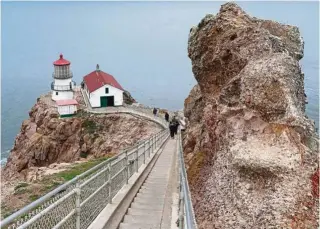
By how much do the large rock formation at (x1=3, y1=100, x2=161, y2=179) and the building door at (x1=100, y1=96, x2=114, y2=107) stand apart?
342 centimetres

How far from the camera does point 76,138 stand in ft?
159

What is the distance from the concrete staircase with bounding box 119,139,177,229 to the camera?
10.5m

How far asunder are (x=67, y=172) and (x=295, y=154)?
15.4 meters

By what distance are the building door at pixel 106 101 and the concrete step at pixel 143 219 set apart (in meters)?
43.8

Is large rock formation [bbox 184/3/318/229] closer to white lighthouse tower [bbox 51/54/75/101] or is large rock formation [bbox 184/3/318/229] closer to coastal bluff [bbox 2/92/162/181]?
coastal bluff [bbox 2/92/162/181]

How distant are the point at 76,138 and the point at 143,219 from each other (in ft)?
126

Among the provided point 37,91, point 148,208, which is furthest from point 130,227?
point 37,91

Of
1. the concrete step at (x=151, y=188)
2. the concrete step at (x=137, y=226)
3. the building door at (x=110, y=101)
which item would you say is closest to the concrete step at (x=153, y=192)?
the concrete step at (x=151, y=188)

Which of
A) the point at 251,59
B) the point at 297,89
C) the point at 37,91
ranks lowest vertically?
the point at 297,89

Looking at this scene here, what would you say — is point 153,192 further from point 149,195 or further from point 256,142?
point 256,142

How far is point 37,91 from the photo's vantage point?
422 ft

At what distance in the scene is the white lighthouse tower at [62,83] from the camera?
57.5m

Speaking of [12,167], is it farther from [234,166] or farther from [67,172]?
[234,166]

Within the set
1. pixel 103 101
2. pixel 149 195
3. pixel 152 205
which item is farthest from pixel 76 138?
pixel 152 205
